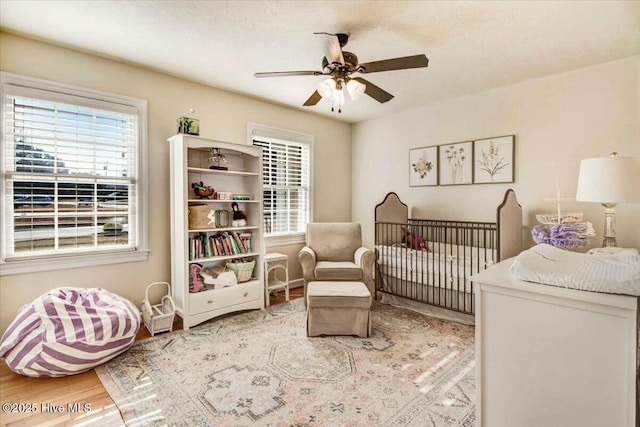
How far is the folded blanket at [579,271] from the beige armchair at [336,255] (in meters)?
2.10

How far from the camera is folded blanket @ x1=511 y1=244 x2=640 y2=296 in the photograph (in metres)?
1.03

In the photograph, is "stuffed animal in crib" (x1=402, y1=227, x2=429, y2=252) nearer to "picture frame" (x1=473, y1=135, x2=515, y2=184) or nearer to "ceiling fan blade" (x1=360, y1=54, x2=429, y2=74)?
"picture frame" (x1=473, y1=135, x2=515, y2=184)

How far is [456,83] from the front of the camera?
3.42m

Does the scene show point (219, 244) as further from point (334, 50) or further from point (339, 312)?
point (334, 50)

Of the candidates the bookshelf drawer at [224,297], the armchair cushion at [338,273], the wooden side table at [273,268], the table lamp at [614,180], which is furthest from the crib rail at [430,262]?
the bookshelf drawer at [224,297]

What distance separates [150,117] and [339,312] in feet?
8.59

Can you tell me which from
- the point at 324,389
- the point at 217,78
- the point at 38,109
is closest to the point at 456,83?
the point at 217,78

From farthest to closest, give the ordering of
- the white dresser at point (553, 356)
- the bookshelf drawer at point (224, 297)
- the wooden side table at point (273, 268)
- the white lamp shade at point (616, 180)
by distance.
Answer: the wooden side table at point (273, 268), the bookshelf drawer at point (224, 297), the white lamp shade at point (616, 180), the white dresser at point (553, 356)

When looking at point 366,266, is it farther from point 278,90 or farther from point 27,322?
point 27,322

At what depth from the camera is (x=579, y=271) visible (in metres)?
1.14

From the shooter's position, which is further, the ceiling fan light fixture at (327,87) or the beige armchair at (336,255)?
the beige armchair at (336,255)

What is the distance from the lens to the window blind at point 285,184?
163 inches

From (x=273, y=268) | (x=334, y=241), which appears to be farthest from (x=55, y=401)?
(x=334, y=241)

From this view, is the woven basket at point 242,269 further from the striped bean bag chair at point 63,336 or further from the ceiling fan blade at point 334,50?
the ceiling fan blade at point 334,50
